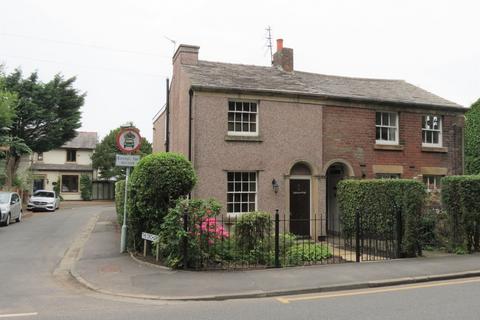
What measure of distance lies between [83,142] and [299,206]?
39.5 m

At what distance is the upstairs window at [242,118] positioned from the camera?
16.4 meters

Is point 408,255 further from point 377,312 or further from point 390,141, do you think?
point 390,141

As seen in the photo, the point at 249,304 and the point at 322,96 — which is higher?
the point at 322,96

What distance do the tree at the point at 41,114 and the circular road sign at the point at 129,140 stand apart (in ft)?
70.8

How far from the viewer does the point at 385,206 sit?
13.5 m

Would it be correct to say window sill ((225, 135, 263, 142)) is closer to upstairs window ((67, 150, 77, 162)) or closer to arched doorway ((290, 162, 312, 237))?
arched doorway ((290, 162, 312, 237))

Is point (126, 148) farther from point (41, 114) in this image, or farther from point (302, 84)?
point (41, 114)

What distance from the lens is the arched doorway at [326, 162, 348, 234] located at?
1828 centimetres

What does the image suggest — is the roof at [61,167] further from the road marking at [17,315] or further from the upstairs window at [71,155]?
the road marking at [17,315]

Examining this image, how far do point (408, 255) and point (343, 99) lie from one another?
790 cm

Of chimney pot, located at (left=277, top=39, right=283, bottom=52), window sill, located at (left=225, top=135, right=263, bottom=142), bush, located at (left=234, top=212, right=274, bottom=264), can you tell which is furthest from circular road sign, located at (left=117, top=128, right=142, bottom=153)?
chimney pot, located at (left=277, top=39, right=283, bottom=52)

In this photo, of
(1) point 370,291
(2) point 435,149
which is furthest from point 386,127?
(1) point 370,291

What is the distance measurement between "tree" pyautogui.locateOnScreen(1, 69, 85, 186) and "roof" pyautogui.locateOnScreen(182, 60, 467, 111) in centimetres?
1941

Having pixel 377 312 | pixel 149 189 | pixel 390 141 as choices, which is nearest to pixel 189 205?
pixel 149 189
